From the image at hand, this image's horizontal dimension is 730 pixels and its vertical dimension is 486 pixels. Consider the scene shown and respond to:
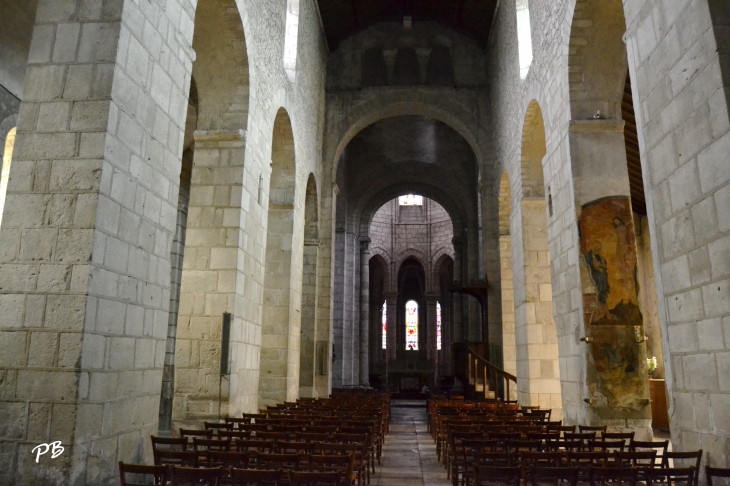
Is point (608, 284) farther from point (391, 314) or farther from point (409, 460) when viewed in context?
point (391, 314)

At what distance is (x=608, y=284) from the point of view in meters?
7.06

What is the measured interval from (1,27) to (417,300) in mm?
28611

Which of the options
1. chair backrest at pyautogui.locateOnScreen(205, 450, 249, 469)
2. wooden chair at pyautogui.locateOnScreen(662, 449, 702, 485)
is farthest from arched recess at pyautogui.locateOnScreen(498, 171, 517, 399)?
chair backrest at pyautogui.locateOnScreen(205, 450, 249, 469)

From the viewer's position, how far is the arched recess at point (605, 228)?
6.87 m

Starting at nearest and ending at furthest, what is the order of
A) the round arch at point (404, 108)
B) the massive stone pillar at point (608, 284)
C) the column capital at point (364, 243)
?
the massive stone pillar at point (608, 284) → the round arch at point (404, 108) → the column capital at point (364, 243)

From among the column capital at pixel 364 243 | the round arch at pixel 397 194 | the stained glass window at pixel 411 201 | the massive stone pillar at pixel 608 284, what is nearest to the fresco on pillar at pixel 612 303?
the massive stone pillar at pixel 608 284

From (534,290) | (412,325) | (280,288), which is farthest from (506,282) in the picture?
(412,325)

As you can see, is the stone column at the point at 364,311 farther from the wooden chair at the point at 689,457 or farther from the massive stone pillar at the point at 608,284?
the wooden chair at the point at 689,457

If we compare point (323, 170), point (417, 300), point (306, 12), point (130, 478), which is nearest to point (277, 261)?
point (323, 170)

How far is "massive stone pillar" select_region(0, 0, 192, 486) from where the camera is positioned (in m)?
3.84

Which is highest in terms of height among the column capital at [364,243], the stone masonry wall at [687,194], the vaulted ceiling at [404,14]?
the vaulted ceiling at [404,14]

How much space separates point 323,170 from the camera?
15.5 m

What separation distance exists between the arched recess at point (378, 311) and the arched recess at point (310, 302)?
43.8ft

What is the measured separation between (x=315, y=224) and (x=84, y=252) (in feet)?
35.7
